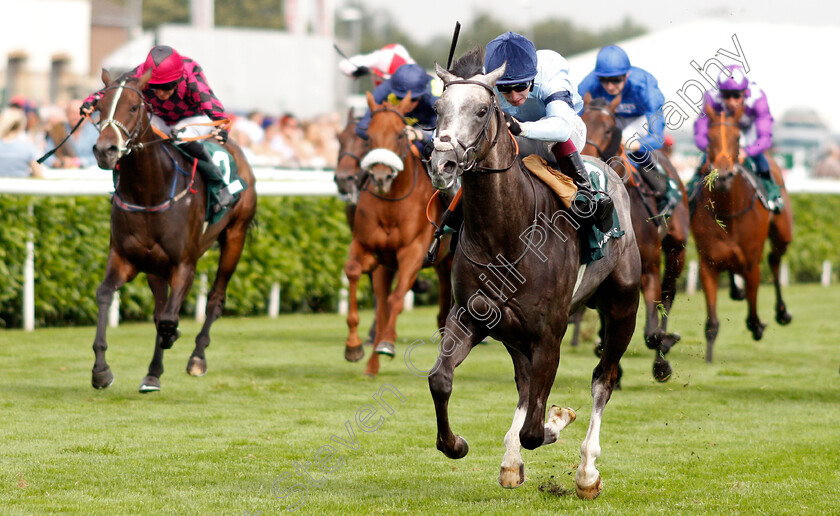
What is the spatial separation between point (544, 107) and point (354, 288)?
3135 mm

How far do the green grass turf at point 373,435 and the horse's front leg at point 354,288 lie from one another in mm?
240

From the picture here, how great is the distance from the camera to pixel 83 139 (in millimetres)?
12031

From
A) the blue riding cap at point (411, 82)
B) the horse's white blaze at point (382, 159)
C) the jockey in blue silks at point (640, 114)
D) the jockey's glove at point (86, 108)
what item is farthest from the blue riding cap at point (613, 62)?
the jockey's glove at point (86, 108)

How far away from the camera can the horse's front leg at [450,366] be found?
439cm

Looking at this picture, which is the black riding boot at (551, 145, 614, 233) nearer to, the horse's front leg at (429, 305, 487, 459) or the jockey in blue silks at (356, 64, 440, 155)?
the horse's front leg at (429, 305, 487, 459)

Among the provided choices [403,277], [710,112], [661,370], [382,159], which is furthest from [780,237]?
[382,159]

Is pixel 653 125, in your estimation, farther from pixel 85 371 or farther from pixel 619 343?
pixel 85 371

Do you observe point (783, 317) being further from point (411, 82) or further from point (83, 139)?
point (83, 139)

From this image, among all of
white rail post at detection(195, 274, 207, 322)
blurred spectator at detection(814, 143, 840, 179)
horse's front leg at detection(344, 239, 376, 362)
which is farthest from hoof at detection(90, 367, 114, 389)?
blurred spectator at detection(814, 143, 840, 179)

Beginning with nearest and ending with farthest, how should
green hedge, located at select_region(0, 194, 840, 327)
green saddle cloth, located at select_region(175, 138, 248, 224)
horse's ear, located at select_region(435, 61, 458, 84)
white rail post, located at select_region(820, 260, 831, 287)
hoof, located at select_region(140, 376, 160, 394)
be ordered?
horse's ear, located at select_region(435, 61, 458, 84), hoof, located at select_region(140, 376, 160, 394), green saddle cloth, located at select_region(175, 138, 248, 224), green hedge, located at select_region(0, 194, 840, 327), white rail post, located at select_region(820, 260, 831, 287)

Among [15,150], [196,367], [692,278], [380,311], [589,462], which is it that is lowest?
[692,278]

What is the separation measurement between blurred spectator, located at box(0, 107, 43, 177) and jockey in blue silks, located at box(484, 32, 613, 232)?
6.12 m

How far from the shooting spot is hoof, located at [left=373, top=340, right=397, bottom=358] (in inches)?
297

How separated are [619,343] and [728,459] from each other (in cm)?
82
